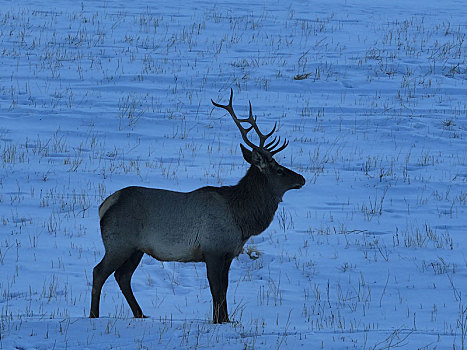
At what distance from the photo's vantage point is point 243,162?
44.4ft

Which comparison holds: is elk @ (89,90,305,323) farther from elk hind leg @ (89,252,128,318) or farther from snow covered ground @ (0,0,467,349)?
snow covered ground @ (0,0,467,349)

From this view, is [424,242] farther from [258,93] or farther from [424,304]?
[258,93]

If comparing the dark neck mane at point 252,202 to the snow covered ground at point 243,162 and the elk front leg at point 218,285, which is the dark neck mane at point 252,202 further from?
the snow covered ground at point 243,162

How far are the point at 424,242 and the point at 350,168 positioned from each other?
3.63 metres

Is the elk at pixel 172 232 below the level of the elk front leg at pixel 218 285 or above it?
above

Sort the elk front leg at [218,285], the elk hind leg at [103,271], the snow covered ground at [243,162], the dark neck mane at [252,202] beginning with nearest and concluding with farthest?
1. the elk front leg at [218,285]
2. the elk hind leg at [103,271]
3. the snow covered ground at [243,162]
4. the dark neck mane at [252,202]

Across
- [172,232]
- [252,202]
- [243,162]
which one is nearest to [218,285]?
[172,232]

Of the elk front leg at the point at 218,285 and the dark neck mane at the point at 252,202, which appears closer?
the elk front leg at the point at 218,285

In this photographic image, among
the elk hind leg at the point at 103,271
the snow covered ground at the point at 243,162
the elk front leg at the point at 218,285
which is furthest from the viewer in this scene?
the snow covered ground at the point at 243,162

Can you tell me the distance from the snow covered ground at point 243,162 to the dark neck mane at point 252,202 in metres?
0.87

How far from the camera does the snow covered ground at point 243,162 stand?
749 centimetres

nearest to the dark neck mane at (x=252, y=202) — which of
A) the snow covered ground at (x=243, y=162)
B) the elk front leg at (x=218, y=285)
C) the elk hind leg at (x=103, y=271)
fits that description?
the elk front leg at (x=218, y=285)

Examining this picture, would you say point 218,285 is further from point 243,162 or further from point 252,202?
point 243,162

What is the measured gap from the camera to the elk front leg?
7133mm
